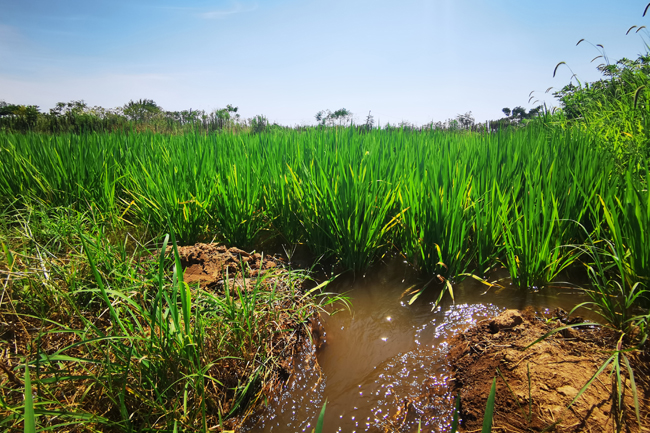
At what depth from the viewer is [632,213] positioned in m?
1.39

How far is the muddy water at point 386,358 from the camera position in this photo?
1.25 m

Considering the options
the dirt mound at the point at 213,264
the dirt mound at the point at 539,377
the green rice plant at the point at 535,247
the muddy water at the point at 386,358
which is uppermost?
the green rice plant at the point at 535,247

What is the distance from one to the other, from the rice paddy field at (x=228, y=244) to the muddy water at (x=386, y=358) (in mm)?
120

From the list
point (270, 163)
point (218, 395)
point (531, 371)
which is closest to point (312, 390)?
point (218, 395)

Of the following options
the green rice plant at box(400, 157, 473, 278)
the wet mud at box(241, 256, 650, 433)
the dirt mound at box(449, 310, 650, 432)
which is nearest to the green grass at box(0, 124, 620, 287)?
the green rice plant at box(400, 157, 473, 278)

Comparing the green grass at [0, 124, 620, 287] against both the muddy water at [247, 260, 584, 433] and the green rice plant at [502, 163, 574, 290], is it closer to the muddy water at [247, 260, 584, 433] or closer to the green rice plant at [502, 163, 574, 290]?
the green rice plant at [502, 163, 574, 290]

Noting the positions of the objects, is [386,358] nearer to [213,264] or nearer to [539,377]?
[539,377]

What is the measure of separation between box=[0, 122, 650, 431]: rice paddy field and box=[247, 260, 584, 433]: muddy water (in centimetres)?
12

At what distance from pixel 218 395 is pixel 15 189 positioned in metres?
3.55

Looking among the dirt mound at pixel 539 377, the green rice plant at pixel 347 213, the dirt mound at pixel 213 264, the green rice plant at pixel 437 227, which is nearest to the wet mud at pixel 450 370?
the dirt mound at pixel 539 377

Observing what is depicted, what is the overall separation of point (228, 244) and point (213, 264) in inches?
22.6

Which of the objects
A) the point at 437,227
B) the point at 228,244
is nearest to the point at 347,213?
Answer: the point at 437,227

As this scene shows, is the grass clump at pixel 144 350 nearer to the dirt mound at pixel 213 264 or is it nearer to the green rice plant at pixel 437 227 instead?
the dirt mound at pixel 213 264

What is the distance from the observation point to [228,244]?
8.31ft
